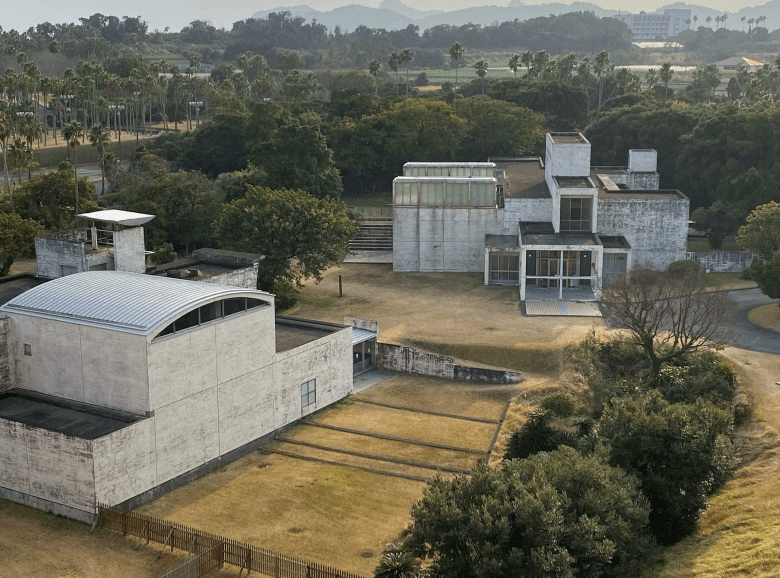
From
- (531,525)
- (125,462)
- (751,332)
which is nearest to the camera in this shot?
(531,525)

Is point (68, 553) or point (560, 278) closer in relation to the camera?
point (68, 553)

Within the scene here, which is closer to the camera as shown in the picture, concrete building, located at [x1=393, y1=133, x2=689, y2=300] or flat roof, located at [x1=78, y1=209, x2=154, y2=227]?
flat roof, located at [x1=78, y1=209, x2=154, y2=227]

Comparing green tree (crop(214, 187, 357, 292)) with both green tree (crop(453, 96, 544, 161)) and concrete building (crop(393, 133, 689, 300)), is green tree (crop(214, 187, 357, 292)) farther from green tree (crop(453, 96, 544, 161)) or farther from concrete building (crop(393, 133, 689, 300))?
green tree (crop(453, 96, 544, 161))

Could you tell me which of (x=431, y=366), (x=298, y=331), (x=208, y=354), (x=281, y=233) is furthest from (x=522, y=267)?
(x=208, y=354)

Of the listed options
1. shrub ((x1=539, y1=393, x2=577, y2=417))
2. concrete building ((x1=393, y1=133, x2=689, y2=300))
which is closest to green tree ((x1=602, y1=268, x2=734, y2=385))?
shrub ((x1=539, y1=393, x2=577, y2=417))

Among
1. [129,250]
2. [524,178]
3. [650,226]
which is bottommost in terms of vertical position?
[650,226]

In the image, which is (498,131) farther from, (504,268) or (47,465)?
(47,465)

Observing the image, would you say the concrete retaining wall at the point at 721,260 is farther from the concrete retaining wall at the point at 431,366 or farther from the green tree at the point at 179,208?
the green tree at the point at 179,208
